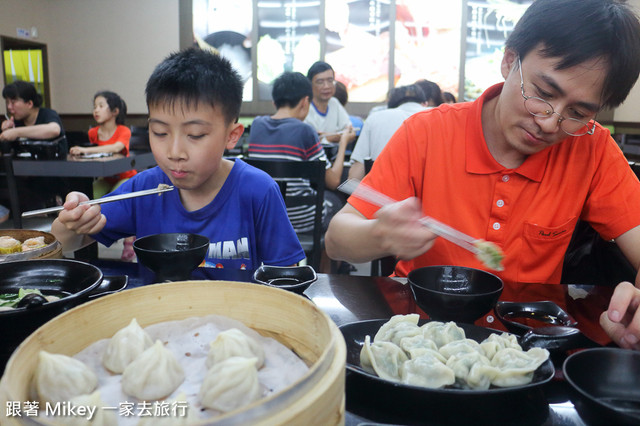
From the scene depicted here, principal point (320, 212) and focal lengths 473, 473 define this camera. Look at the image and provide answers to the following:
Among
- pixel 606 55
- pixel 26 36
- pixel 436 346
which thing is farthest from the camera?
pixel 26 36

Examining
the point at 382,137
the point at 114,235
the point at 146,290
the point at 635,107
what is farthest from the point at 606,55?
the point at 635,107

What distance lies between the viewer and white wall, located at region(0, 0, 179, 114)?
8836 millimetres

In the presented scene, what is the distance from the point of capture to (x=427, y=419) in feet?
2.20

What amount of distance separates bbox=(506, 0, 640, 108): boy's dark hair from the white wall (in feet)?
28.0

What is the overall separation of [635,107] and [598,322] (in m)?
9.37

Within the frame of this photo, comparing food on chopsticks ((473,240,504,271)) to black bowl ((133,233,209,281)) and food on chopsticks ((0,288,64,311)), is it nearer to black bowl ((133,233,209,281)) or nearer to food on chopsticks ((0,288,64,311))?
black bowl ((133,233,209,281))

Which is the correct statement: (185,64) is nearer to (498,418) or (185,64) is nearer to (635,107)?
(498,418)

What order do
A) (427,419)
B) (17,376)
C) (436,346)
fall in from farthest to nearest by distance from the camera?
(436,346)
(427,419)
(17,376)

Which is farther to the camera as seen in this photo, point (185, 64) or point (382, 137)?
point (382, 137)

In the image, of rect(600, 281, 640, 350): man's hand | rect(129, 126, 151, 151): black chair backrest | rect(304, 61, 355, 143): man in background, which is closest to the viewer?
rect(600, 281, 640, 350): man's hand

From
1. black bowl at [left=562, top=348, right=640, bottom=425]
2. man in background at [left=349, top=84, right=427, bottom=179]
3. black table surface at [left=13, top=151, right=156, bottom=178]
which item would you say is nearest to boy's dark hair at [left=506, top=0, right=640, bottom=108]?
black bowl at [left=562, top=348, right=640, bottom=425]

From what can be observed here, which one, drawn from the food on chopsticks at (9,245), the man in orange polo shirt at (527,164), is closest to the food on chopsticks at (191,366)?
the man in orange polo shirt at (527,164)

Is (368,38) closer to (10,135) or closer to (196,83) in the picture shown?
(10,135)

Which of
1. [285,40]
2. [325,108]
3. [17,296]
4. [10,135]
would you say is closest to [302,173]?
[17,296]
